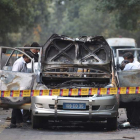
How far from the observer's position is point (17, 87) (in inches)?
430

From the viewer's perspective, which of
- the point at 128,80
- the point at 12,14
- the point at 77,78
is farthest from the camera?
the point at 12,14

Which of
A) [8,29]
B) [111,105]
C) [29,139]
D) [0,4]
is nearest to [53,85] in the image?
[111,105]

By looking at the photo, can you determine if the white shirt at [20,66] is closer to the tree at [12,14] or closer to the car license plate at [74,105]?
the car license plate at [74,105]

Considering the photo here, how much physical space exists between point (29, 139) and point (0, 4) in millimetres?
18927

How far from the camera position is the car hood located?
1149cm

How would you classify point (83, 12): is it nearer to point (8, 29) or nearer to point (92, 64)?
point (8, 29)

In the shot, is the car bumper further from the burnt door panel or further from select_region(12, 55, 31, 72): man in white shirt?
select_region(12, 55, 31, 72): man in white shirt

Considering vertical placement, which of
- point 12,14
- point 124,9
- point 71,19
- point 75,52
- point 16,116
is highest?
point 71,19

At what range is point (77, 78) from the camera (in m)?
11.1

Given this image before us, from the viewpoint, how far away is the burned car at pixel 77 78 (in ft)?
33.3

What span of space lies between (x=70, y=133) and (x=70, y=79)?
161 centimetres

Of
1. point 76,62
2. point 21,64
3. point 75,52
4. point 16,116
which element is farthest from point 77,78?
point 16,116

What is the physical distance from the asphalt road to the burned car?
293 millimetres

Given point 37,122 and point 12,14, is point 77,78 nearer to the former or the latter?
point 37,122
